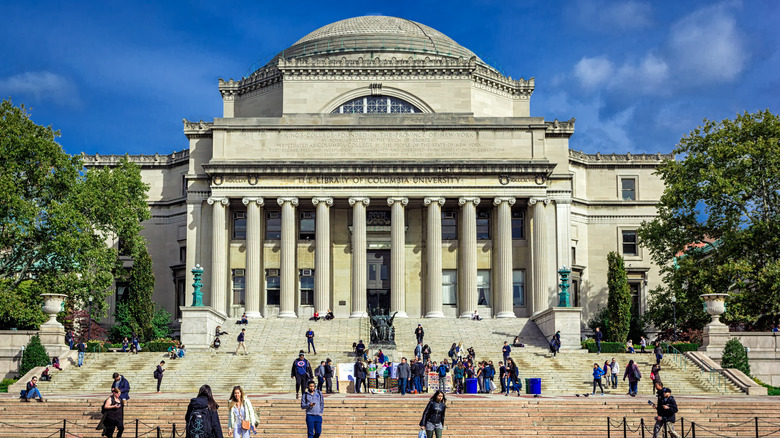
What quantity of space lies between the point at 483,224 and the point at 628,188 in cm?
1542

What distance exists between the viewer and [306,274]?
218 feet

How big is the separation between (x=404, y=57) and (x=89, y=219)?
2798 centimetres

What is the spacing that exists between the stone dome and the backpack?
56.9 m

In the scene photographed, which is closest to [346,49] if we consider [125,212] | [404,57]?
[404,57]

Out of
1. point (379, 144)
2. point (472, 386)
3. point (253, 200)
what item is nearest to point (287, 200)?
point (253, 200)

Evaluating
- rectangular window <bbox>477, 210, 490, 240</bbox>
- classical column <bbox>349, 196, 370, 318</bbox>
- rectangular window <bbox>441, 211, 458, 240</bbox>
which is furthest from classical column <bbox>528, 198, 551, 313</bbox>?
classical column <bbox>349, 196, 370, 318</bbox>

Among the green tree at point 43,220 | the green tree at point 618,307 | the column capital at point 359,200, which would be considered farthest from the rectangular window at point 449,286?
the green tree at point 43,220

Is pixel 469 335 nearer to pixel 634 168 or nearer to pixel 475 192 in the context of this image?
pixel 475 192

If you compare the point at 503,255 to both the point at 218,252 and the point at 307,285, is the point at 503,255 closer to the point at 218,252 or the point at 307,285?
the point at 307,285

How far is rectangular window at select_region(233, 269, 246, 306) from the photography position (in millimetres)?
66125

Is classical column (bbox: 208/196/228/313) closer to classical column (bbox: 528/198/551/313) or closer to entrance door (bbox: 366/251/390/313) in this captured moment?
entrance door (bbox: 366/251/390/313)

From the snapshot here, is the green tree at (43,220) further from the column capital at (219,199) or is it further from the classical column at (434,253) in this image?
the classical column at (434,253)

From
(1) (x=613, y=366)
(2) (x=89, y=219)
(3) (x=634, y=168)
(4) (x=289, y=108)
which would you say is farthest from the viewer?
(3) (x=634, y=168)

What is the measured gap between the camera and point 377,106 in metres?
72.2
